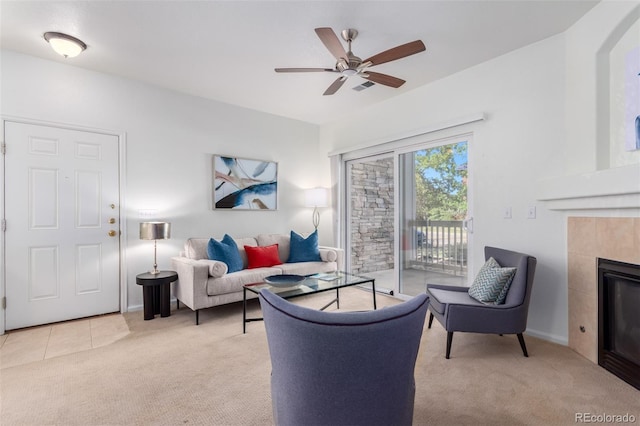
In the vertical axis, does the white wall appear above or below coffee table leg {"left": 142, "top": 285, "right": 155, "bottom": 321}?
above

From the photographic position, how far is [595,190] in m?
2.21

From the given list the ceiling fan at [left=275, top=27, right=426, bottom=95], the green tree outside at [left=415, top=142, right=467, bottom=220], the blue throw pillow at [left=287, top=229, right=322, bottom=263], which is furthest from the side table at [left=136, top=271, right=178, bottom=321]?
the green tree outside at [left=415, top=142, right=467, bottom=220]

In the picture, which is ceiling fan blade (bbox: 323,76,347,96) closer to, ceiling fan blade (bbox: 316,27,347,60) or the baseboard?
ceiling fan blade (bbox: 316,27,347,60)

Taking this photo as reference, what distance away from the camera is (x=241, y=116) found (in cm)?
454

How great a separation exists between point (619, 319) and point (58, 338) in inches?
179

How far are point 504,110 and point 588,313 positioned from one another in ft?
6.25

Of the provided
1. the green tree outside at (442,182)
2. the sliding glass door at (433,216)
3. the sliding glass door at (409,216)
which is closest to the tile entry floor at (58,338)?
the sliding glass door at (409,216)

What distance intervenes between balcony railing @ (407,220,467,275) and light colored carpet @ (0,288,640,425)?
99 cm

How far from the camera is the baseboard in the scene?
2682 mm

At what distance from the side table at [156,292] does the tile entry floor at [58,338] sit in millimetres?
269

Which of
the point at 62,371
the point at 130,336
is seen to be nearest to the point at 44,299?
the point at 130,336

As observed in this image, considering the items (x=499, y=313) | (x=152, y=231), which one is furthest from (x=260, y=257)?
(x=499, y=313)

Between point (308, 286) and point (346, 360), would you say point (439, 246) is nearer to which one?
point (308, 286)

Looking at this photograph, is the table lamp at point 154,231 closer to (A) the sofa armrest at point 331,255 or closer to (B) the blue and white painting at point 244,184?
(B) the blue and white painting at point 244,184
